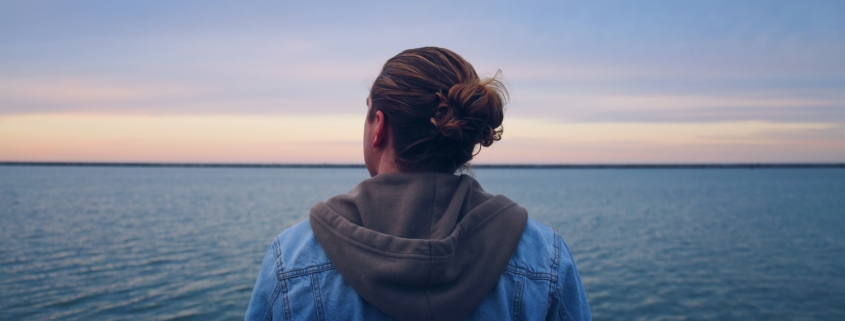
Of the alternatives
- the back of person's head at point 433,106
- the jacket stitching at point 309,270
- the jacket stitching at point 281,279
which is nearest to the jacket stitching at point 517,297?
the back of person's head at point 433,106

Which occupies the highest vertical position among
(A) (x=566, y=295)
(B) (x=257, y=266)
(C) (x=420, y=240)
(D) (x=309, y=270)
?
(C) (x=420, y=240)

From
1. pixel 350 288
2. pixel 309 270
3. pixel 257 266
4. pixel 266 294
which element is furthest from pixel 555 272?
pixel 257 266

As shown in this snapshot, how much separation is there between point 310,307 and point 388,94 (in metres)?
0.61

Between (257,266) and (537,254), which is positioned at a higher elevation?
(537,254)

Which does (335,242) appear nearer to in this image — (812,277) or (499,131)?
(499,131)

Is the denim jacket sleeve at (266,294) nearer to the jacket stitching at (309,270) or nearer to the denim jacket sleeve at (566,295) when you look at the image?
the jacket stitching at (309,270)

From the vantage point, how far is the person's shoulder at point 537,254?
1.62 metres

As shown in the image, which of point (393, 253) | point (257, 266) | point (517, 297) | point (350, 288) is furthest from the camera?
point (257, 266)

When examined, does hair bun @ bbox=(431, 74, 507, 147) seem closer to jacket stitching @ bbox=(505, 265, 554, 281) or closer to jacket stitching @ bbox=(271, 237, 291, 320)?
jacket stitching @ bbox=(505, 265, 554, 281)

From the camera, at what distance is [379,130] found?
1.55 meters

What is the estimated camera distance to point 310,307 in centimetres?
151

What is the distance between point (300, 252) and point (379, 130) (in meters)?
0.40

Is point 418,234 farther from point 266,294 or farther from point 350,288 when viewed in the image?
point 266,294

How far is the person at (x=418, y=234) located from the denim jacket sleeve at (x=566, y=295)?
4cm
